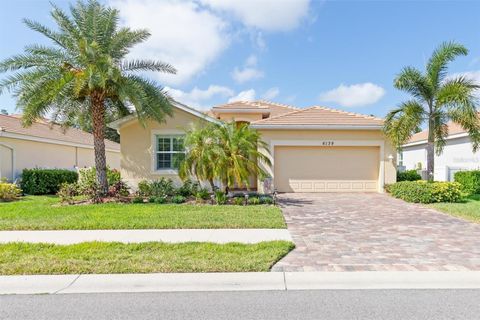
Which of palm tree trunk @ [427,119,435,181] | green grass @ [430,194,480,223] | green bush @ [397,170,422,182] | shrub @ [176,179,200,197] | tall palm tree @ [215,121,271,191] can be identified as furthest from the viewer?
green bush @ [397,170,422,182]

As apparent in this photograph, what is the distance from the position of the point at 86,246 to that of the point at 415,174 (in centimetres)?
1838

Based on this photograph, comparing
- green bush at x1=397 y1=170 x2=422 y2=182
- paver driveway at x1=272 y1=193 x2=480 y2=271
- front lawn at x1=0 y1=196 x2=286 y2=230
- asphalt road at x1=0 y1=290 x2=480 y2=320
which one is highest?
green bush at x1=397 y1=170 x2=422 y2=182

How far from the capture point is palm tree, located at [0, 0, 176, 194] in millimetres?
11586

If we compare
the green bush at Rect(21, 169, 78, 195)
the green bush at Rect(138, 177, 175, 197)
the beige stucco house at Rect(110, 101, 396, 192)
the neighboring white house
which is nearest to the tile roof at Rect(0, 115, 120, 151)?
the green bush at Rect(21, 169, 78, 195)

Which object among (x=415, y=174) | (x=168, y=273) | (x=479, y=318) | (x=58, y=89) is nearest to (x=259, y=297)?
(x=168, y=273)

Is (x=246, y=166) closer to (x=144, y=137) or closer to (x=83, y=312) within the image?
(x=144, y=137)

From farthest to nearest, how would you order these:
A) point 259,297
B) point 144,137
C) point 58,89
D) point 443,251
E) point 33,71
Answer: point 144,137 < point 33,71 < point 58,89 < point 443,251 < point 259,297

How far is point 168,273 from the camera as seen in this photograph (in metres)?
5.10

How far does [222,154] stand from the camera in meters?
11.4

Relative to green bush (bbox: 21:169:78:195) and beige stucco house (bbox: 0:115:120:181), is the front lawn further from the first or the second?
beige stucco house (bbox: 0:115:120:181)

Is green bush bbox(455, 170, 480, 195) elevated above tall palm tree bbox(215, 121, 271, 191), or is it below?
below

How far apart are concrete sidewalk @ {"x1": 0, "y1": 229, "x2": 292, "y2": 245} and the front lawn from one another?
33cm

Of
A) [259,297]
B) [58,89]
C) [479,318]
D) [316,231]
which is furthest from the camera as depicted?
[58,89]

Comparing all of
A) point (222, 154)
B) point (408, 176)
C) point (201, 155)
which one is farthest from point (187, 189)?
point (408, 176)
